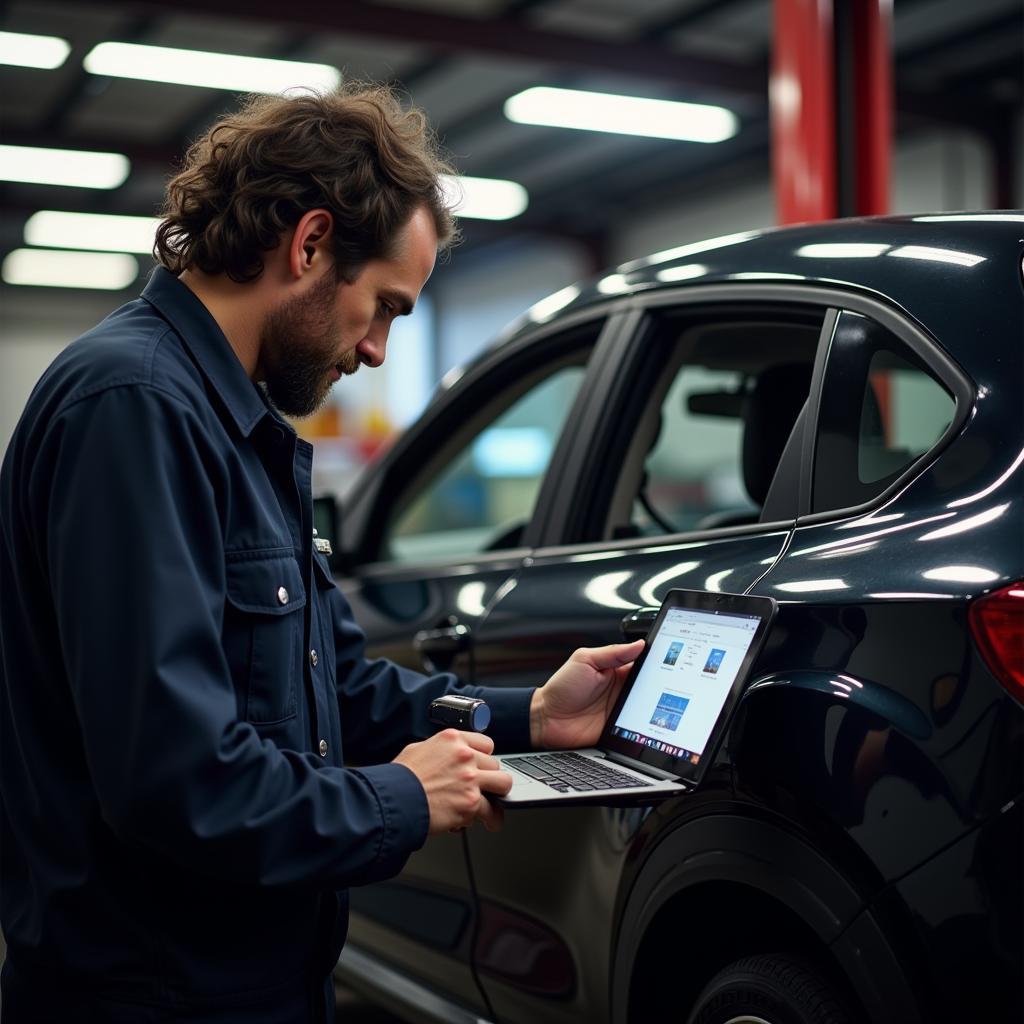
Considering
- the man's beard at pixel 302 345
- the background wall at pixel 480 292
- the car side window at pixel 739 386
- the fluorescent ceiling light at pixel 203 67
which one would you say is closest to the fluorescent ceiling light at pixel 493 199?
the background wall at pixel 480 292

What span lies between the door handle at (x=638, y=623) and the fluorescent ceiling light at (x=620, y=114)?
8376 millimetres

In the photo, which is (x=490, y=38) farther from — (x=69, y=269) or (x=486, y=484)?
(x=69, y=269)

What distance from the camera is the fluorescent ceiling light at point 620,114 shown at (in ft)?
Answer: 32.6

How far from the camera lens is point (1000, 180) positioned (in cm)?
1027

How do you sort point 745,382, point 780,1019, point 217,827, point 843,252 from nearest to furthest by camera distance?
1. point 217,827
2. point 780,1019
3. point 843,252
4. point 745,382

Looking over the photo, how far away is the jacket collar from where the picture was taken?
4.98ft

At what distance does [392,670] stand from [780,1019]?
769 millimetres

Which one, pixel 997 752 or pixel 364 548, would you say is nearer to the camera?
pixel 997 752

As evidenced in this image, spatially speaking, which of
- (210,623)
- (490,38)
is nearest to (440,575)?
(210,623)

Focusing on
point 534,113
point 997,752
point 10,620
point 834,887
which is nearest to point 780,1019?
point 834,887

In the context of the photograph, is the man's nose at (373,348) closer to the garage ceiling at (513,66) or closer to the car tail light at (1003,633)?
the car tail light at (1003,633)

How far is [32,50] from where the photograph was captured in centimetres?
902

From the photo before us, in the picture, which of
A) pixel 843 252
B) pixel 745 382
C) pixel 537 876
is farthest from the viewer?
pixel 745 382

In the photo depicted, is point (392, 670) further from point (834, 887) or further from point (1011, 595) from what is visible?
point (1011, 595)
